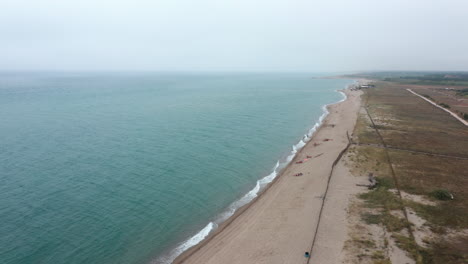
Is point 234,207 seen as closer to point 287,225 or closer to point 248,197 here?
point 248,197

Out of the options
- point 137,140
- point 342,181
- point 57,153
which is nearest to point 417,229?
point 342,181

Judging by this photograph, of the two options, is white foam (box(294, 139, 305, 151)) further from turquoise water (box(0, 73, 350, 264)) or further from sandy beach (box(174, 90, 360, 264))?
sandy beach (box(174, 90, 360, 264))

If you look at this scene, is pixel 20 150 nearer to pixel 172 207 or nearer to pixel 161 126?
pixel 161 126

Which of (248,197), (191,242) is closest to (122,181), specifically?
(191,242)

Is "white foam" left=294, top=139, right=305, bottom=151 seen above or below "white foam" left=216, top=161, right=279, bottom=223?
above

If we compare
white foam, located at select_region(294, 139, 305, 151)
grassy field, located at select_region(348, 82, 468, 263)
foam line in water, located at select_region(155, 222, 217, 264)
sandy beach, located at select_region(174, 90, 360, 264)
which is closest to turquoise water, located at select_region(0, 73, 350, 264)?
foam line in water, located at select_region(155, 222, 217, 264)

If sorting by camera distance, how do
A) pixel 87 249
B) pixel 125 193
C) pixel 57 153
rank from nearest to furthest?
1. pixel 87 249
2. pixel 125 193
3. pixel 57 153
